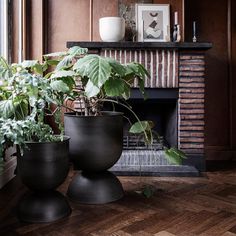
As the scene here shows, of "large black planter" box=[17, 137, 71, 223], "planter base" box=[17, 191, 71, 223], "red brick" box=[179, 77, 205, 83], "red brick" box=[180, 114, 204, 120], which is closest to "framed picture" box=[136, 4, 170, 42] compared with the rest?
"red brick" box=[179, 77, 205, 83]

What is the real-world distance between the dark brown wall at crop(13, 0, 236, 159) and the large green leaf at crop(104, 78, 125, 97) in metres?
1.52

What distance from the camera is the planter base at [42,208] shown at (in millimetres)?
1700

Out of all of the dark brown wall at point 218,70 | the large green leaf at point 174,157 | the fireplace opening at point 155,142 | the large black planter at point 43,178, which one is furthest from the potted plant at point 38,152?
the dark brown wall at point 218,70

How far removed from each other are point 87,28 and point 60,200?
1.97 meters

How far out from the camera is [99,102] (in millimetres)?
2104

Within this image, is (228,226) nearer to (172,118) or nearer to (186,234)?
(186,234)

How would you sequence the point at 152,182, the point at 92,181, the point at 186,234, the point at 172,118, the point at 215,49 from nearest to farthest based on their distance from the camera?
the point at 186,234, the point at 92,181, the point at 152,182, the point at 172,118, the point at 215,49

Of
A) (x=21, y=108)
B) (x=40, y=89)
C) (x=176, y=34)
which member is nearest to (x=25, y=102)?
(x=21, y=108)

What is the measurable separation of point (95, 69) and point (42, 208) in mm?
804

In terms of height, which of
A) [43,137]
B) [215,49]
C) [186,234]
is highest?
[215,49]

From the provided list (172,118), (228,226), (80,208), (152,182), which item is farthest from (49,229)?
(172,118)

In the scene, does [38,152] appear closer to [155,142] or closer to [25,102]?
[25,102]

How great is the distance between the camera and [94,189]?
6.54 feet

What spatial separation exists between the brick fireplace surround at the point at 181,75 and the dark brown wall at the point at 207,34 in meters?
0.48
